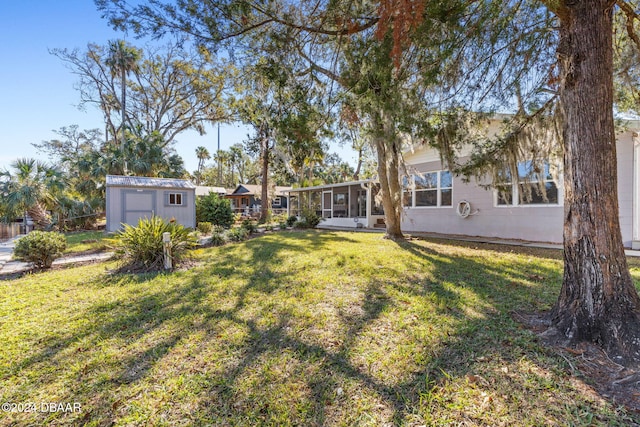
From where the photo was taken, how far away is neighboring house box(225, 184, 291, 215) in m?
28.7

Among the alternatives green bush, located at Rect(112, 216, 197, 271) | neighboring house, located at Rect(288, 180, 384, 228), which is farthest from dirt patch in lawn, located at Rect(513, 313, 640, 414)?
neighboring house, located at Rect(288, 180, 384, 228)

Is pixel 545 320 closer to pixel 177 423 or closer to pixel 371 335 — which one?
pixel 371 335

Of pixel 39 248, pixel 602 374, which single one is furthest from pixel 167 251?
pixel 602 374

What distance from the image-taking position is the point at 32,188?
1261 cm

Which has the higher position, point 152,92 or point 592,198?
point 152,92

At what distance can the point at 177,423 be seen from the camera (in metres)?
1.89

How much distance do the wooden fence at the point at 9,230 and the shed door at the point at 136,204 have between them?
164 inches

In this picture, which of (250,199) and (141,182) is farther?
(250,199)

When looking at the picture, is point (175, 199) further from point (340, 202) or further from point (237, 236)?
point (340, 202)

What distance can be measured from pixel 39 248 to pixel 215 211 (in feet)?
30.3

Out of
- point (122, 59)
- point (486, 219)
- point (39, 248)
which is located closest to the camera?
point (39, 248)

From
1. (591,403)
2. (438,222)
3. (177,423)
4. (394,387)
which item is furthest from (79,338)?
(438,222)

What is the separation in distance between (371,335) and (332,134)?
4.73m

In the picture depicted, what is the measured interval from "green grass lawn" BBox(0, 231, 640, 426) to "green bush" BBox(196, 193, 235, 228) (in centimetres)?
1015
